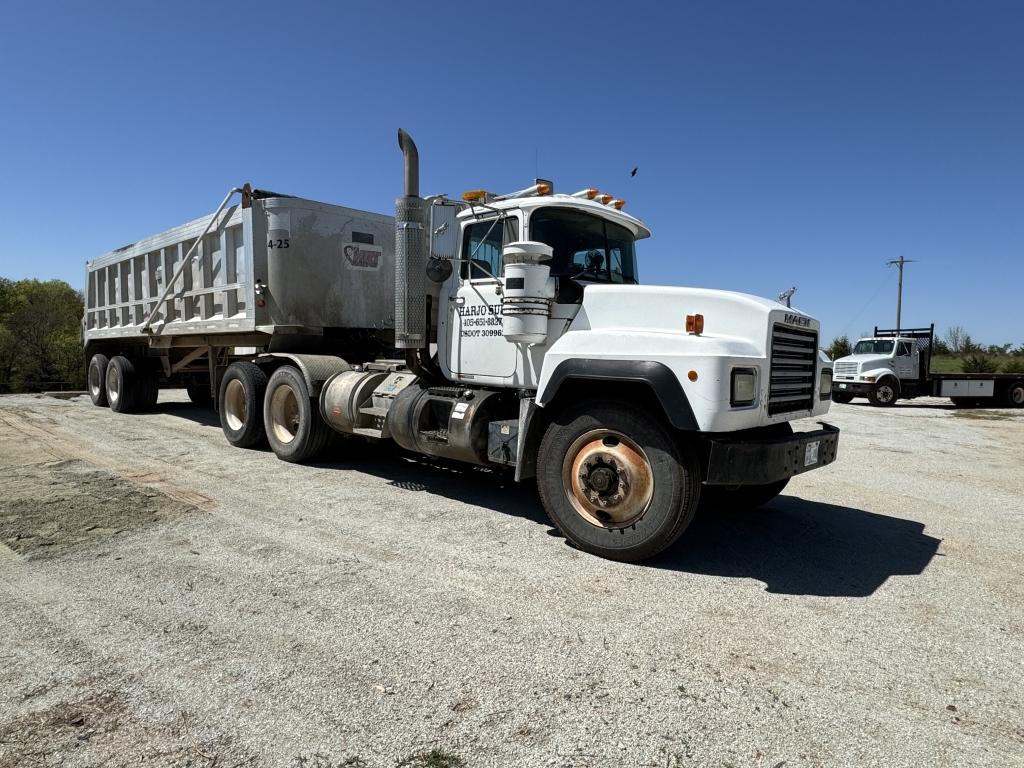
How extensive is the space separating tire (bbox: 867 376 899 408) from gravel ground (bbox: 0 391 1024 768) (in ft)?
52.1

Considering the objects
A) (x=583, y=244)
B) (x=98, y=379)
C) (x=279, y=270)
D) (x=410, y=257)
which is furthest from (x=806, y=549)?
(x=98, y=379)

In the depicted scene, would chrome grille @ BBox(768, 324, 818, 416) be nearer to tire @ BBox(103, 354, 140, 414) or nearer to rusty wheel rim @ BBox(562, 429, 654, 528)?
rusty wheel rim @ BBox(562, 429, 654, 528)

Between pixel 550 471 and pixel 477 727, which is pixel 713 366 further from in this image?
pixel 477 727

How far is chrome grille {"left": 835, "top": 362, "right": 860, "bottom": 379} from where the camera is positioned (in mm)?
20469

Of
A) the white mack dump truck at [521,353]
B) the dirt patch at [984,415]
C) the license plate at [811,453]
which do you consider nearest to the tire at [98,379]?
the white mack dump truck at [521,353]

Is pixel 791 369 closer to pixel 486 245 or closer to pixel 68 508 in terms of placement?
pixel 486 245

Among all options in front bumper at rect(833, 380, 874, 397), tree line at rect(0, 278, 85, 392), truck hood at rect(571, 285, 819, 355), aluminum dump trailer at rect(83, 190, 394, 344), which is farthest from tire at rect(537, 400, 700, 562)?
tree line at rect(0, 278, 85, 392)

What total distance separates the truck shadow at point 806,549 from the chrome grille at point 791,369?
1010 millimetres

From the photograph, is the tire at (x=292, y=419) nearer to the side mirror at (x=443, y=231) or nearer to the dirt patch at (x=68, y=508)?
the dirt patch at (x=68, y=508)

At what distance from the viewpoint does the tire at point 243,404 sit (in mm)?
7922

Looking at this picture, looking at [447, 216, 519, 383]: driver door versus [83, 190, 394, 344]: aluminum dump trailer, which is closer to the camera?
[447, 216, 519, 383]: driver door

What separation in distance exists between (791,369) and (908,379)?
19614mm

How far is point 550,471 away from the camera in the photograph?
4.52 meters

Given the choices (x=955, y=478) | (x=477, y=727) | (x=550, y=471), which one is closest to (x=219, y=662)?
(x=477, y=727)
